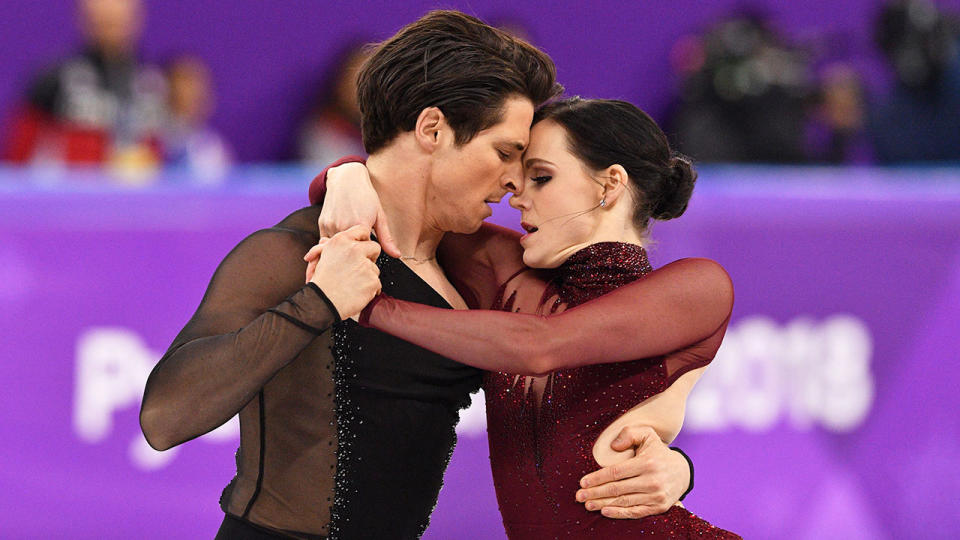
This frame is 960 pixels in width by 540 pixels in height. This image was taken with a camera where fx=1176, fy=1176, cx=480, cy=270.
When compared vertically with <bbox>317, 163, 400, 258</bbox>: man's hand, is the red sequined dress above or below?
below

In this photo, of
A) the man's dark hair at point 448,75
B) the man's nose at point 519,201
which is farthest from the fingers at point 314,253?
the man's nose at point 519,201

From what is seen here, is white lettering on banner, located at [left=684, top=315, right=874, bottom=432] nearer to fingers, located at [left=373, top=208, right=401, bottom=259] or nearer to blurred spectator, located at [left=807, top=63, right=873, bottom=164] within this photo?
fingers, located at [left=373, top=208, right=401, bottom=259]

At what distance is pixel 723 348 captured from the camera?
4.84 m

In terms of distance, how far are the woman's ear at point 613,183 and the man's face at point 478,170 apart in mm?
213

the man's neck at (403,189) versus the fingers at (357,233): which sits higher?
the man's neck at (403,189)

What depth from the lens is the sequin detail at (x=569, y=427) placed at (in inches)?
105

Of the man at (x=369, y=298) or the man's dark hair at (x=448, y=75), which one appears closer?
the man at (x=369, y=298)

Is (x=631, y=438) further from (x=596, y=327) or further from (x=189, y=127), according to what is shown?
(x=189, y=127)

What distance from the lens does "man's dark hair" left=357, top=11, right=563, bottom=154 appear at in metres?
2.73

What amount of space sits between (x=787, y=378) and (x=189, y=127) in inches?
152

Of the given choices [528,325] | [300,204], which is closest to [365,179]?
[528,325]

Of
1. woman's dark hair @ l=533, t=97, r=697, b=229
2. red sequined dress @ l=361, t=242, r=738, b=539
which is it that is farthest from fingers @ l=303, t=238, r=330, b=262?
woman's dark hair @ l=533, t=97, r=697, b=229

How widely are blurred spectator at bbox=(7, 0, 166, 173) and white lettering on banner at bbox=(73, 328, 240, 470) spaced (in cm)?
165

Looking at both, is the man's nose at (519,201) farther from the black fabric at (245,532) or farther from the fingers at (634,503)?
the black fabric at (245,532)
